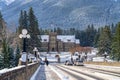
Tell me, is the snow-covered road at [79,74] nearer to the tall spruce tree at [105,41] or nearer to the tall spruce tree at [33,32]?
the tall spruce tree at [105,41]

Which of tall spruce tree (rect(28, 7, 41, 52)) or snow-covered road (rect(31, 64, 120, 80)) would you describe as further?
tall spruce tree (rect(28, 7, 41, 52))

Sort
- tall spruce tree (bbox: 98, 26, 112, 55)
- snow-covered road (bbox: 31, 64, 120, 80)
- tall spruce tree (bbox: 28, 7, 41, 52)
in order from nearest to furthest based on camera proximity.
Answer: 1. snow-covered road (bbox: 31, 64, 120, 80)
2. tall spruce tree (bbox: 98, 26, 112, 55)
3. tall spruce tree (bbox: 28, 7, 41, 52)

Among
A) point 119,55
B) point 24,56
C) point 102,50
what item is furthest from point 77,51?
point 24,56

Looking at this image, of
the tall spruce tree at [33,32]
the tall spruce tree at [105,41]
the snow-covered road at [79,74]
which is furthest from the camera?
the tall spruce tree at [33,32]

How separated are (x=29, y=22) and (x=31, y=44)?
29.9 feet

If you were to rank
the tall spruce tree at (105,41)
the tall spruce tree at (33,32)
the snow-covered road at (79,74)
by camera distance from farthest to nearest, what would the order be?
the tall spruce tree at (33,32), the tall spruce tree at (105,41), the snow-covered road at (79,74)

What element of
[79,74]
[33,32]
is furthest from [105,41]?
[79,74]

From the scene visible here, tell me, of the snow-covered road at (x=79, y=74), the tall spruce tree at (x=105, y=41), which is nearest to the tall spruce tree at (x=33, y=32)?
the tall spruce tree at (x=105, y=41)

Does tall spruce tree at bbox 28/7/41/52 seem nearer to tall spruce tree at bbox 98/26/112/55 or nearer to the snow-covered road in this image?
tall spruce tree at bbox 98/26/112/55

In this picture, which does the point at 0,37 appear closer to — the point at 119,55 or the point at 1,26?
the point at 1,26

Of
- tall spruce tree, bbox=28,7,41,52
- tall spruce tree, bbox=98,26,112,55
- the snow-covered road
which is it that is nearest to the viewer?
the snow-covered road

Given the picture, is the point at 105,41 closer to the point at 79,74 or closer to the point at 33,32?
the point at 33,32

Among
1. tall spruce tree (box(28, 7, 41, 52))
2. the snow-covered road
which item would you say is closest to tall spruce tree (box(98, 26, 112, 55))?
tall spruce tree (box(28, 7, 41, 52))

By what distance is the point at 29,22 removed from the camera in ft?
457
